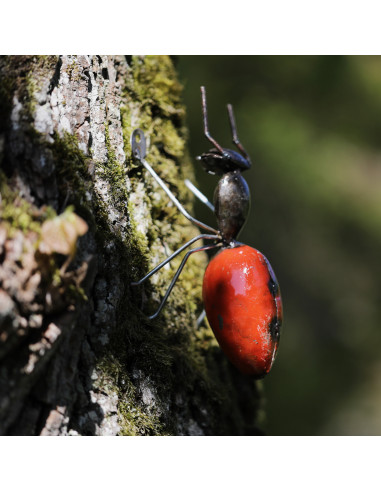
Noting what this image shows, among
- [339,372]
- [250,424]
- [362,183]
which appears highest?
[362,183]

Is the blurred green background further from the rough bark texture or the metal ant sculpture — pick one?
the metal ant sculpture

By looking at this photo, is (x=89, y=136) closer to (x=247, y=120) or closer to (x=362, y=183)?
(x=247, y=120)

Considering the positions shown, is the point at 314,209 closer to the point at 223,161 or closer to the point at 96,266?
the point at 223,161

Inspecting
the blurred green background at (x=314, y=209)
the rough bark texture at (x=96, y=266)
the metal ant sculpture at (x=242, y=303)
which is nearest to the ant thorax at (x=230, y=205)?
the metal ant sculpture at (x=242, y=303)

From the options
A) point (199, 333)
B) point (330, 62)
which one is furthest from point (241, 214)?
point (330, 62)

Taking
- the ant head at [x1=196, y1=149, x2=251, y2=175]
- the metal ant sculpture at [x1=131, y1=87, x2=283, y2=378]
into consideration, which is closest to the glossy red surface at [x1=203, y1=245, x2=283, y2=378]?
the metal ant sculpture at [x1=131, y1=87, x2=283, y2=378]

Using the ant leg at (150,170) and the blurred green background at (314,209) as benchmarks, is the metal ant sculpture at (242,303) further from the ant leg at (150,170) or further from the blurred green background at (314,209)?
the blurred green background at (314,209)

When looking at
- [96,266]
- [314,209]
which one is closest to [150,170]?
[96,266]
